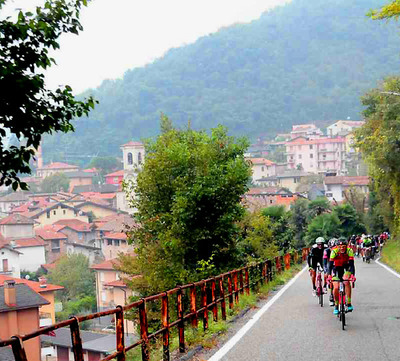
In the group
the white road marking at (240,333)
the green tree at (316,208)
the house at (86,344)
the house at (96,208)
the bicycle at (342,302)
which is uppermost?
the house at (96,208)

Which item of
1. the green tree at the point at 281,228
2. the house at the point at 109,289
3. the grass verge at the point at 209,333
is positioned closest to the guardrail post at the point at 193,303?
the grass verge at the point at 209,333

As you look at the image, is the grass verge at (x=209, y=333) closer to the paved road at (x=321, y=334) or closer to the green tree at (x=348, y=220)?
the paved road at (x=321, y=334)

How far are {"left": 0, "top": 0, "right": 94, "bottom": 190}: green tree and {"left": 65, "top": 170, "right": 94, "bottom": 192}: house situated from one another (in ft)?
582

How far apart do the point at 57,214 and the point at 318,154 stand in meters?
87.9

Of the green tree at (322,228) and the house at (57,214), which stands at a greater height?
the house at (57,214)

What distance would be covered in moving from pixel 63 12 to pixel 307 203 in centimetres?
7075

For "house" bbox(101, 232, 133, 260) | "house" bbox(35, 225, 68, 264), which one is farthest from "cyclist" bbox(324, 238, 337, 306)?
"house" bbox(35, 225, 68, 264)

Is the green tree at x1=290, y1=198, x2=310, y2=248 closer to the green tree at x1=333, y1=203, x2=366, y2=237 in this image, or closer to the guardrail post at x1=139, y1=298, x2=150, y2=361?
the green tree at x1=333, y1=203, x2=366, y2=237

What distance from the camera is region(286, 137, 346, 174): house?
190m

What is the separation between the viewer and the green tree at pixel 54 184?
17875 cm

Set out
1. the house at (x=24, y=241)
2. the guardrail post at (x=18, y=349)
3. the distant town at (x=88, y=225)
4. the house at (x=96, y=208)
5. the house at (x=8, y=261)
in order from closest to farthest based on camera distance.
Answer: the guardrail post at (x=18, y=349)
the distant town at (x=88, y=225)
the house at (x=8, y=261)
the house at (x=24, y=241)
the house at (x=96, y=208)

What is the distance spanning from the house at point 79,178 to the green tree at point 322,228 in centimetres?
12424

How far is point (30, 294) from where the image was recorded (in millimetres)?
33531

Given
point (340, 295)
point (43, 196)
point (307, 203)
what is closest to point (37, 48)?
point (340, 295)
